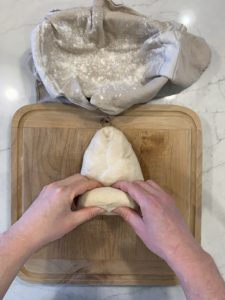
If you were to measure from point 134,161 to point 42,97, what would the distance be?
273 millimetres

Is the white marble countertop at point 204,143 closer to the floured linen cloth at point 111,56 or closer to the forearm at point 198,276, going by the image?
the floured linen cloth at point 111,56

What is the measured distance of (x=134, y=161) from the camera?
736 millimetres

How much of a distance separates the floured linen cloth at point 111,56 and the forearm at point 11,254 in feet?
1.02

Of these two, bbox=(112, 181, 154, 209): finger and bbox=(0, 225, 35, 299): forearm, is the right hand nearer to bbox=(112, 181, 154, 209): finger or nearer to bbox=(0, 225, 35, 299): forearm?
bbox=(112, 181, 154, 209): finger

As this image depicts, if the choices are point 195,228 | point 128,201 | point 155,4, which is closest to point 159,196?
point 128,201

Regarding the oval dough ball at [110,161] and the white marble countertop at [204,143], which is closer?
the oval dough ball at [110,161]

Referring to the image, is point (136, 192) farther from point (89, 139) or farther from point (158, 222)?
point (89, 139)

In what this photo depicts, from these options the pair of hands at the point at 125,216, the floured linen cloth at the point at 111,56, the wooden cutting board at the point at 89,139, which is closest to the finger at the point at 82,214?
the pair of hands at the point at 125,216

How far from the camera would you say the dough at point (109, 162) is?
70cm

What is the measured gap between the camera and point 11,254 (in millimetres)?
603

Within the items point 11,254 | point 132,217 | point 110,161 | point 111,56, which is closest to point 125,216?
point 132,217

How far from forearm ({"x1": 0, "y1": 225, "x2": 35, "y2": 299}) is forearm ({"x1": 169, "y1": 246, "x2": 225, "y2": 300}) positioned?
0.26 meters

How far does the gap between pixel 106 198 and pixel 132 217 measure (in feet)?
0.21

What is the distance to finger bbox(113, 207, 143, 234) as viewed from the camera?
2.20 ft
